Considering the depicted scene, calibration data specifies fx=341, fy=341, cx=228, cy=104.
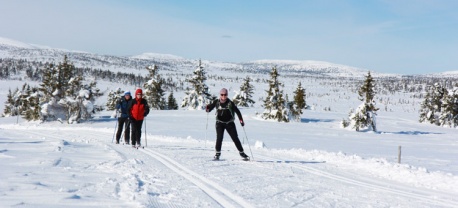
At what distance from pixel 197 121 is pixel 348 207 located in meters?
37.6

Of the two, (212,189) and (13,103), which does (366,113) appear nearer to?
(212,189)

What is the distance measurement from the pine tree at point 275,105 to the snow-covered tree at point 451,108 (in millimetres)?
30778

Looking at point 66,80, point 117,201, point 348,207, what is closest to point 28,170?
point 117,201

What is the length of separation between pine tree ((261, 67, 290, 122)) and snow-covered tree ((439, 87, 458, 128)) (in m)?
30.8

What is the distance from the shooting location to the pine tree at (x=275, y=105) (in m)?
48.5

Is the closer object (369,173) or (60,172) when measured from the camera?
A: (60,172)

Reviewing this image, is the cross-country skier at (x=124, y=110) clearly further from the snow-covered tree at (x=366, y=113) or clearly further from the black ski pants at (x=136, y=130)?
the snow-covered tree at (x=366, y=113)

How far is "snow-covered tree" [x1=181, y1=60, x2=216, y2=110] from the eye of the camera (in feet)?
178

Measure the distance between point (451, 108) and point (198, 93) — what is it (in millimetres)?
43261

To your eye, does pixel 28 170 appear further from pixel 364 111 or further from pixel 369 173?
pixel 364 111

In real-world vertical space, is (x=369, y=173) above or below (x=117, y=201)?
below

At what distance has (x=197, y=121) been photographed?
42531 millimetres

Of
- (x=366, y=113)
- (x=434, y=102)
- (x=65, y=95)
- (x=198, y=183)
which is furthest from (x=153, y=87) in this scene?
(x=434, y=102)

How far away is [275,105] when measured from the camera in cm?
4962
